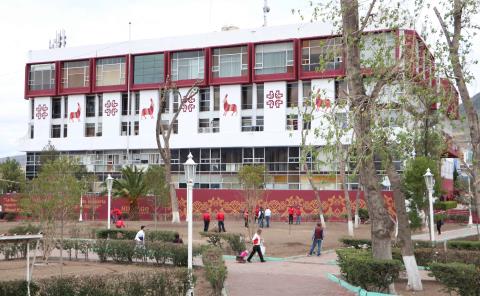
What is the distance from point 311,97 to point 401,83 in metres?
2.04

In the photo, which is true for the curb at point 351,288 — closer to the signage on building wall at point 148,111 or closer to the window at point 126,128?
the signage on building wall at point 148,111

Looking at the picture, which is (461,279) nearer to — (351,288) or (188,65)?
(351,288)

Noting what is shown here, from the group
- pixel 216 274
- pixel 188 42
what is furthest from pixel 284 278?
pixel 188 42

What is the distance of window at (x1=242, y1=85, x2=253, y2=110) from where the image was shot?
5322 cm

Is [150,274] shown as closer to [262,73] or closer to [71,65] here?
[262,73]

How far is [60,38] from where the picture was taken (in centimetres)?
6844

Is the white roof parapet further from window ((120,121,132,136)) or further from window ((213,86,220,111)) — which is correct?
window ((120,121,132,136))

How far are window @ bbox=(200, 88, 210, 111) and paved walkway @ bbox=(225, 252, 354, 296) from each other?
33402 mm

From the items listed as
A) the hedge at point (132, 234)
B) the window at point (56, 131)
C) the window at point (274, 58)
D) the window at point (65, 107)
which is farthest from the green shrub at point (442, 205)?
the window at point (56, 131)

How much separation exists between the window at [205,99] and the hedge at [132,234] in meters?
28.9

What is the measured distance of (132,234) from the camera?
26266 millimetres

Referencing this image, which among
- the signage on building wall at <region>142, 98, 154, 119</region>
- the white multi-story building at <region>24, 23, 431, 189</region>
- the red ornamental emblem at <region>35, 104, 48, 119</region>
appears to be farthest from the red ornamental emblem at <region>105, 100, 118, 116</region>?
the red ornamental emblem at <region>35, 104, 48, 119</region>

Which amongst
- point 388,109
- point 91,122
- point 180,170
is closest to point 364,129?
point 388,109

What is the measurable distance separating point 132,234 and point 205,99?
30.1 meters
